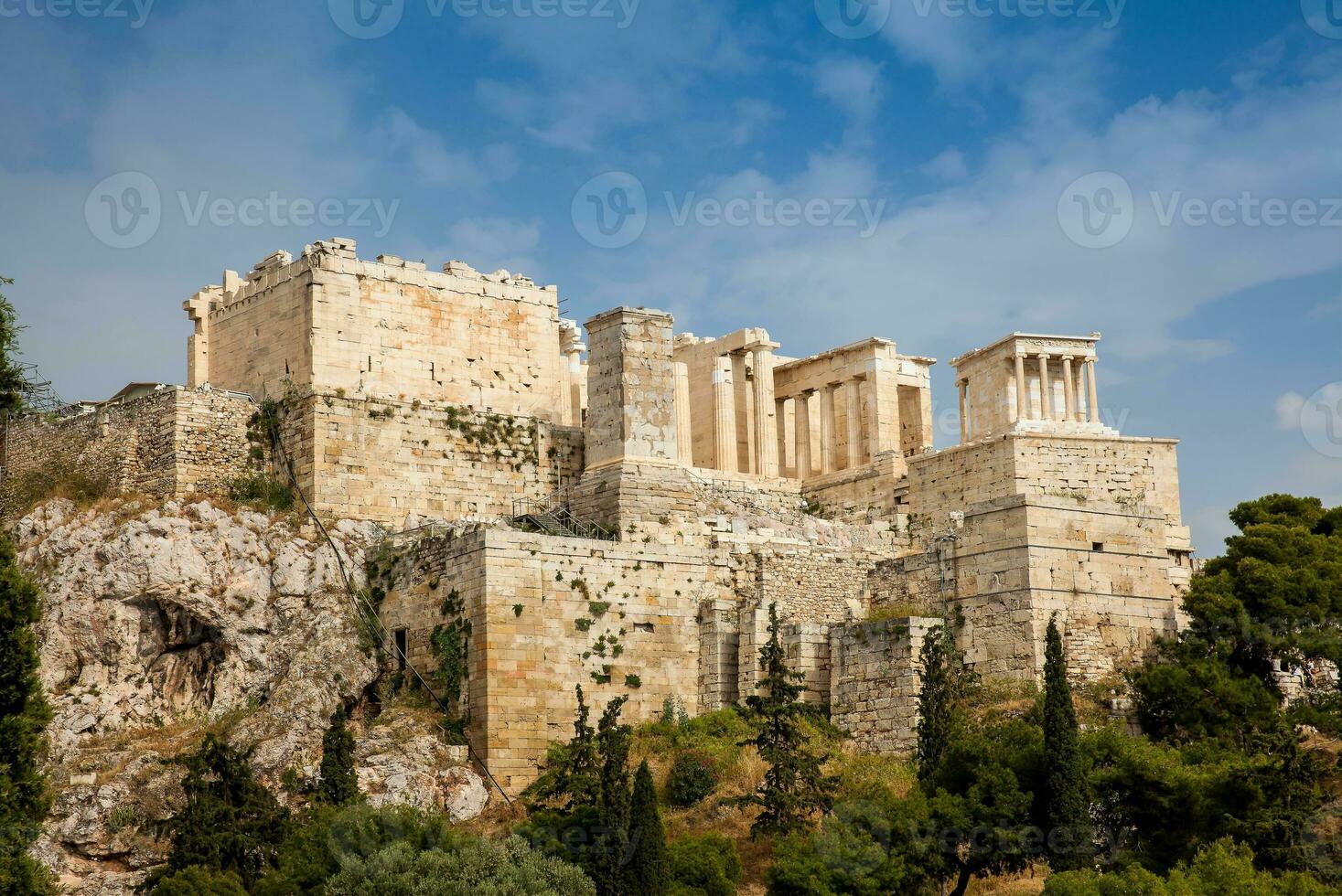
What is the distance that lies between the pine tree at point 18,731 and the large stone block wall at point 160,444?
7.83 metres

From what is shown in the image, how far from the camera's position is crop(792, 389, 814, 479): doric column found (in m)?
55.0

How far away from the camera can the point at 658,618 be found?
145 feet

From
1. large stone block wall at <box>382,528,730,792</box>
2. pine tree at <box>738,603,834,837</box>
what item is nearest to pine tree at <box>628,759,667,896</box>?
pine tree at <box>738,603,834,837</box>

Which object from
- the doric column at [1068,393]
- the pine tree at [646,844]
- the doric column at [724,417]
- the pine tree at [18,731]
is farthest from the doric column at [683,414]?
the pine tree at [18,731]

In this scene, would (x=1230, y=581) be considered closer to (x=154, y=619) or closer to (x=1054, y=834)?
(x=1054, y=834)

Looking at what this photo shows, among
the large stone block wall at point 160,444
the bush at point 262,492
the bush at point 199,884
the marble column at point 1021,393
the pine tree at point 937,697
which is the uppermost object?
the marble column at point 1021,393

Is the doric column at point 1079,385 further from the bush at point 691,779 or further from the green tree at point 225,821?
the green tree at point 225,821

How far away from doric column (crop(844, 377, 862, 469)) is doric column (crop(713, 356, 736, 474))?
2804mm

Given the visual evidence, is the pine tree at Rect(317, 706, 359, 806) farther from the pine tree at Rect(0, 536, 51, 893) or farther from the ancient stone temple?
the pine tree at Rect(0, 536, 51, 893)

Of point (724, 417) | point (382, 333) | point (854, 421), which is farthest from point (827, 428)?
point (382, 333)

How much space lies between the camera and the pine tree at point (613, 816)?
35.7 metres

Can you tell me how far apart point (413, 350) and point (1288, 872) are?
22.5 metres

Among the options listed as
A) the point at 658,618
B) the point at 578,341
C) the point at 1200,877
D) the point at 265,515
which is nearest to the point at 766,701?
the point at 658,618

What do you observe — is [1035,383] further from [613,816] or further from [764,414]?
[613,816]
